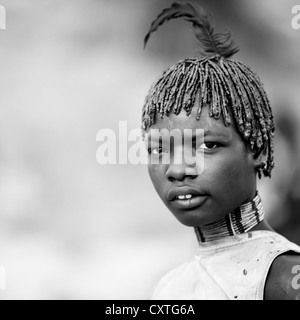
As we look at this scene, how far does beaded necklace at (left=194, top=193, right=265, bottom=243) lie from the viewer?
1972mm

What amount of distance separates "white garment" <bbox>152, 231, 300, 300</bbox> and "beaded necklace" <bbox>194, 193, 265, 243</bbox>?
2 centimetres

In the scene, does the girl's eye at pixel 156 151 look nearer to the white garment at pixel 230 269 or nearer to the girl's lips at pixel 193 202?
the girl's lips at pixel 193 202

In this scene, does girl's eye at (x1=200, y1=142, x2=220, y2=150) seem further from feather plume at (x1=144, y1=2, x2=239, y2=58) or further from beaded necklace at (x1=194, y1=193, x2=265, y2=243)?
feather plume at (x1=144, y1=2, x2=239, y2=58)

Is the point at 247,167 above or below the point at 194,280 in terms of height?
above

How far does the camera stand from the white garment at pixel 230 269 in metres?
1.86

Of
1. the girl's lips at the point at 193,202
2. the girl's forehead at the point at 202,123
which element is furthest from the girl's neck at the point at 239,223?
the girl's forehead at the point at 202,123

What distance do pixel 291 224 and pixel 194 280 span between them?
1143mm

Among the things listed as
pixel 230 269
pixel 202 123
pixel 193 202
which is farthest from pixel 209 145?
pixel 230 269

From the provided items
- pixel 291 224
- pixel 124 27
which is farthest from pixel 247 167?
pixel 124 27

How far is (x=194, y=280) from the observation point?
201cm

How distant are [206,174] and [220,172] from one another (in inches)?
1.6

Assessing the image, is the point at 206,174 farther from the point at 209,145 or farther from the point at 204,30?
the point at 204,30

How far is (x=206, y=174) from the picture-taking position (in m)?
1.88
